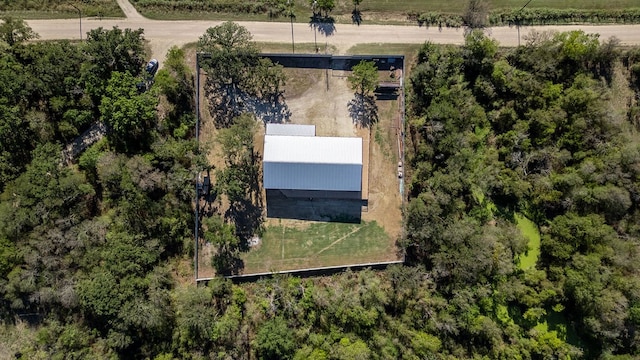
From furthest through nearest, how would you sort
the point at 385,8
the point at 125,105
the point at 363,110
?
the point at 385,8 < the point at 363,110 < the point at 125,105

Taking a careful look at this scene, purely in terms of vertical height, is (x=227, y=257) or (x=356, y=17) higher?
(x=356, y=17)

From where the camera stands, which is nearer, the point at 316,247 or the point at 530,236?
the point at 530,236

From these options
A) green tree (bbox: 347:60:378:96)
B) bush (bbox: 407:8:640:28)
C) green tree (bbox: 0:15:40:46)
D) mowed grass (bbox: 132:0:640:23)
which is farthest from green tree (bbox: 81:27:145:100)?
bush (bbox: 407:8:640:28)

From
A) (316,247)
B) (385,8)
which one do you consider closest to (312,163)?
(316,247)

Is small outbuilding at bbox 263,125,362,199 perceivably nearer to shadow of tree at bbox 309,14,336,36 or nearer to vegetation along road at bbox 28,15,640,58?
vegetation along road at bbox 28,15,640,58

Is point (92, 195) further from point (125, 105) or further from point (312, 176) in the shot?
point (312, 176)

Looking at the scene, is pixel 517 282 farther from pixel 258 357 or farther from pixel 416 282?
pixel 258 357

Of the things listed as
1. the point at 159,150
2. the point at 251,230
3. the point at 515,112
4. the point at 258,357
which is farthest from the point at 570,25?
the point at 258,357

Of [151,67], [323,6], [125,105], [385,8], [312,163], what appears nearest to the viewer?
[125,105]

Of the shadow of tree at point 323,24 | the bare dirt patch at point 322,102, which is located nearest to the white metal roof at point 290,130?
the bare dirt patch at point 322,102
